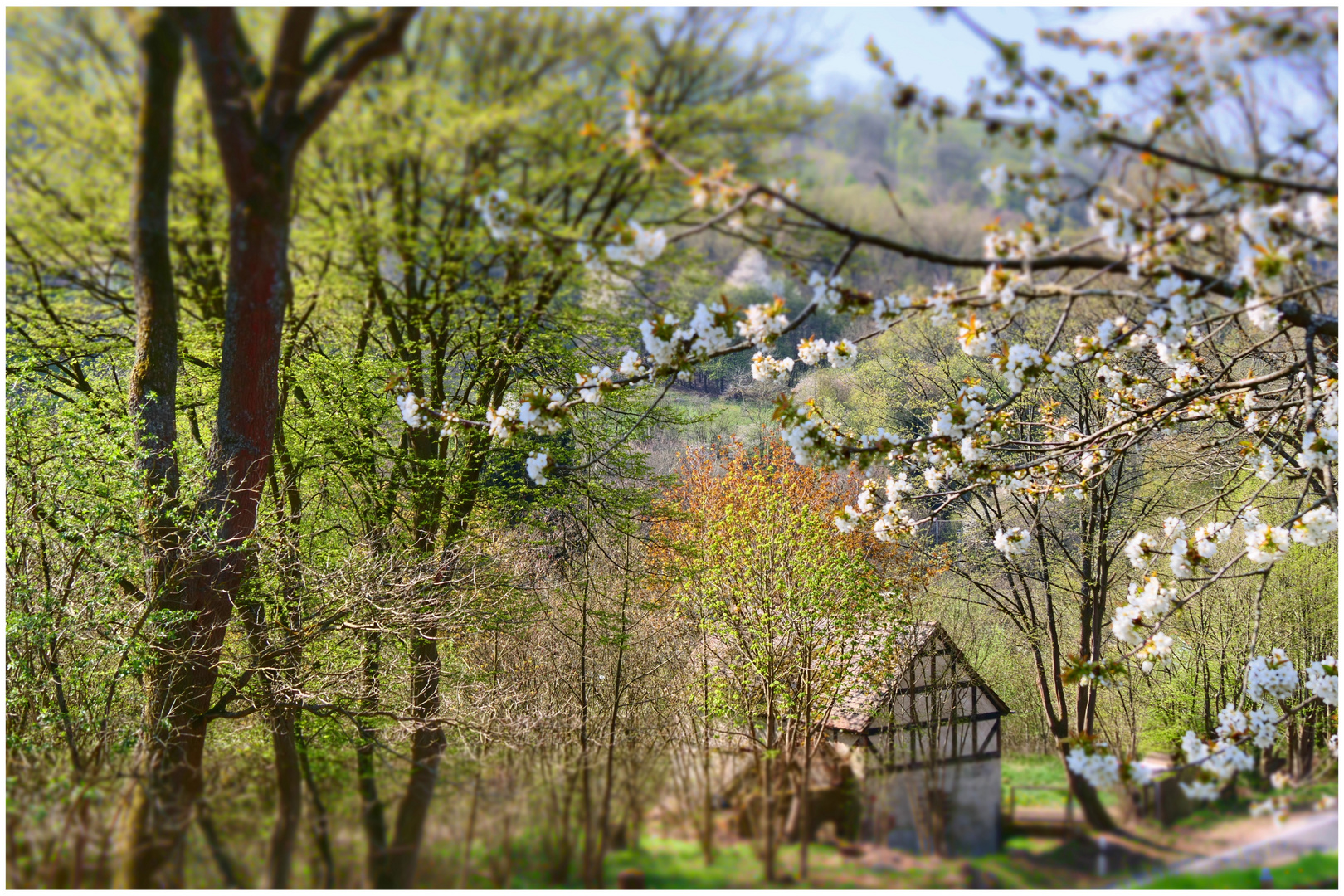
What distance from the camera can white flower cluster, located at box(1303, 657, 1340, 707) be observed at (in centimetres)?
255

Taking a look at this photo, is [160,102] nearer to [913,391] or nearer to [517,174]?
[517,174]

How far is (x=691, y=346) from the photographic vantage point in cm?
237

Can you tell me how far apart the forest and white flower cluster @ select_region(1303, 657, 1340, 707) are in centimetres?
2

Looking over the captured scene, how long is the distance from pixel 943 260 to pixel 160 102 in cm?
230

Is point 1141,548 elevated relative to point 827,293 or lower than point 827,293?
lower

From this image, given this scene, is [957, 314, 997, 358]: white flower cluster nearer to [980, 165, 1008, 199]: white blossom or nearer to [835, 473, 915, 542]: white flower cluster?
[980, 165, 1008, 199]: white blossom

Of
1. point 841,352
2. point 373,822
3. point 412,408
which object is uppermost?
point 841,352

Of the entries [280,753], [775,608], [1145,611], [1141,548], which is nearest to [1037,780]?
[1145,611]

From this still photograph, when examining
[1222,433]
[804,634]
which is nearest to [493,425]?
[804,634]

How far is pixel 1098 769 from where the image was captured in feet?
6.77

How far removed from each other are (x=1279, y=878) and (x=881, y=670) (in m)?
3.42

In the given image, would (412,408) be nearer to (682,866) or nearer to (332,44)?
(332,44)

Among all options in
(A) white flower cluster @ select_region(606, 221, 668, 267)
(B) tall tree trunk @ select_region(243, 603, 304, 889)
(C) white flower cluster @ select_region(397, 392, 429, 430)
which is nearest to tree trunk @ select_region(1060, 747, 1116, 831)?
(A) white flower cluster @ select_region(606, 221, 668, 267)

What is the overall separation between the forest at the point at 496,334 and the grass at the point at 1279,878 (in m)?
0.15
